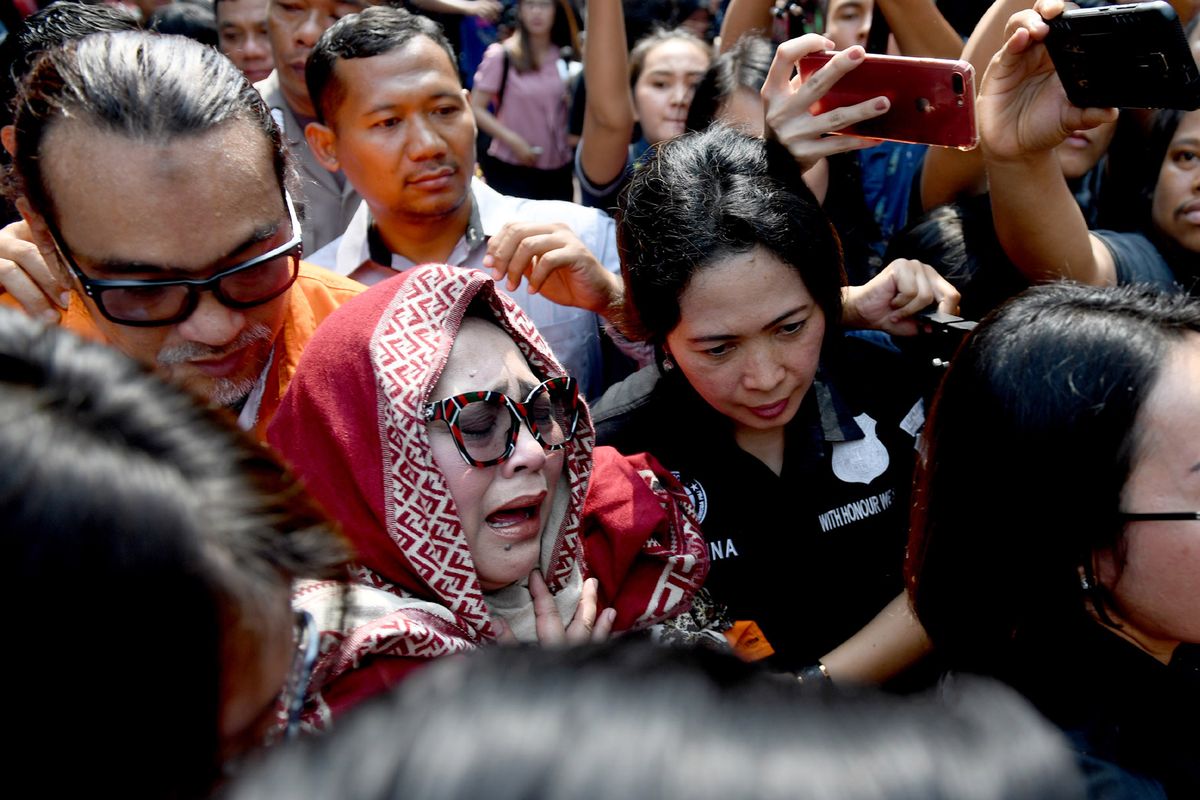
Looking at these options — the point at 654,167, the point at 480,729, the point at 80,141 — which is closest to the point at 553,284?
the point at 654,167

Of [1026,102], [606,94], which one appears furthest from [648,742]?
[606,94]

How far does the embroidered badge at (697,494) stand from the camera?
2023 mm

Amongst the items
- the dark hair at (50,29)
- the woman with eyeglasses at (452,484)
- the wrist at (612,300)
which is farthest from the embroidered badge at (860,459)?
the dark hair at (50,29)

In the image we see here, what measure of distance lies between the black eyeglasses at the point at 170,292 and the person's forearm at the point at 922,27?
1.94 meters

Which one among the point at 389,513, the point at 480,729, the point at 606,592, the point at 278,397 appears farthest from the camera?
the point at 278,397

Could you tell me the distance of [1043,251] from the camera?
2152 millimetres

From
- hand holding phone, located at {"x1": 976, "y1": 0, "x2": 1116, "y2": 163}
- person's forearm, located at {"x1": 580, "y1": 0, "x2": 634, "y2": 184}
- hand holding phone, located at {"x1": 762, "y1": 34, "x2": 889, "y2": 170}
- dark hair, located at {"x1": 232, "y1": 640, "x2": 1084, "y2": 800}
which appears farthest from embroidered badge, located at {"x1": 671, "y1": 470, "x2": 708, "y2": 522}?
person's forearm, located at {"x1": 580, "y1": 0, "x2": 634, "y2": 184}

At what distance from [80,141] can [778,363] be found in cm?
139

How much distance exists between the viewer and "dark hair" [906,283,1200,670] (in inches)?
53.3

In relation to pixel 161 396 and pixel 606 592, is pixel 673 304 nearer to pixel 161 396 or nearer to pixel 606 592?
pixel 606 592

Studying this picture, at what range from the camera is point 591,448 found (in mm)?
1807

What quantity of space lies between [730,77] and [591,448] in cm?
161

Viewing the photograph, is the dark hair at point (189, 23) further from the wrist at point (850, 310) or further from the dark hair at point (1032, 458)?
the dark hair at point (1032, 458)

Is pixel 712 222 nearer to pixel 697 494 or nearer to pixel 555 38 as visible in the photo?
pixel 697 494
